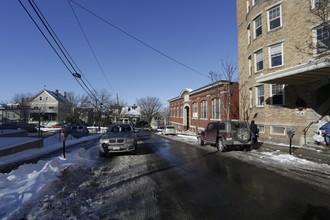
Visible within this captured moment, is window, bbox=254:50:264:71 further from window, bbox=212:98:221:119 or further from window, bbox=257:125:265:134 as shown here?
window, bbox=212:98:221:119

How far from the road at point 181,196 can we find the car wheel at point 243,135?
381 centimetres

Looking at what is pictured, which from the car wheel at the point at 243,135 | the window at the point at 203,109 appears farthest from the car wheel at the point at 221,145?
the window at the point at 203,109

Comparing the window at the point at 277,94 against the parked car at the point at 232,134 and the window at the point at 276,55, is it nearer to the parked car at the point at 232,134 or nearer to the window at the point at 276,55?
the window at the point at 276,55

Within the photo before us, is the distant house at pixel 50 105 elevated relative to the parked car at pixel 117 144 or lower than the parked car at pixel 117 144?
elevated

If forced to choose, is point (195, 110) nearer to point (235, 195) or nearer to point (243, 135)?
point (243, 135)

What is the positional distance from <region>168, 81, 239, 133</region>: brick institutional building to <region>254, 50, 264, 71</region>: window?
3.51 metres

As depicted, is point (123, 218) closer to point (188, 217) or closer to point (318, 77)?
point (188, 217)

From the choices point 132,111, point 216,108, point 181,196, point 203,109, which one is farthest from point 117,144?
point 132,111

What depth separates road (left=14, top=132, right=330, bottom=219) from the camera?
3801 millimetres

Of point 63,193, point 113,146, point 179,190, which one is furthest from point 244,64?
point 63,193

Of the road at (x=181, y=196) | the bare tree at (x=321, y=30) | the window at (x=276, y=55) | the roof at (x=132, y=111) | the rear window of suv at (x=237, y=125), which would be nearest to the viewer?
the road at (x=181, y=196)

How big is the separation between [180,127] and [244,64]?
2304cm

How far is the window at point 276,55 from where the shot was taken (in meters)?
15.3

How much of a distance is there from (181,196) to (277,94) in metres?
14.0
